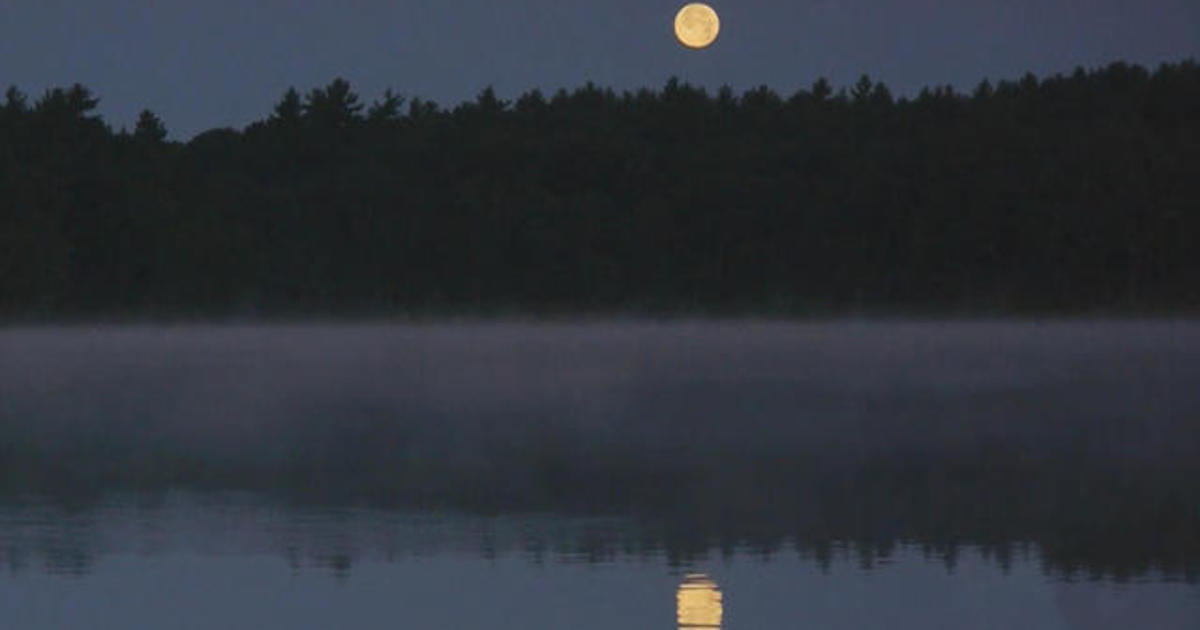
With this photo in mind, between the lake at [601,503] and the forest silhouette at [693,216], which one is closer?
the lake at [601,503]

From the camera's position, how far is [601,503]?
13.0m

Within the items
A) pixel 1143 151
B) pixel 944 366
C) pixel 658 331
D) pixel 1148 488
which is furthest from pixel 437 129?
pixel 1148 488

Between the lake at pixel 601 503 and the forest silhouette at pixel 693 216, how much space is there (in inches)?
1449

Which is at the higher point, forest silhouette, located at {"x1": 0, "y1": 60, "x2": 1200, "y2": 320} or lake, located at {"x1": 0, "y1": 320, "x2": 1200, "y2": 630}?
forest silhouette, located at {"x1": 0, "y1": 60, "x2": 1200, "y2": 320}

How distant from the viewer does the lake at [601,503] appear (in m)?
9.26

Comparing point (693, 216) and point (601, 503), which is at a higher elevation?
point (693, 216)

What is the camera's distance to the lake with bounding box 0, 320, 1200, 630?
9.26 meters

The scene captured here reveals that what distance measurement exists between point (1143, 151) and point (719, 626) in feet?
202

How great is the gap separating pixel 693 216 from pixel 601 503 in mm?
55461

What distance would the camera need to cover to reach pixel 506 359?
37.8m

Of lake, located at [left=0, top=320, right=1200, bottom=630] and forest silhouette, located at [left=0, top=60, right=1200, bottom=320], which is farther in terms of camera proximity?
forest silhouette, located at [left=0, top=60, right=1200, bottom=320]

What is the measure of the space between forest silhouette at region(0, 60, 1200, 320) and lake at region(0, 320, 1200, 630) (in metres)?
36.8

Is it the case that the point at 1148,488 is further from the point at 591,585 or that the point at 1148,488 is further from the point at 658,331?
the point at 658,331

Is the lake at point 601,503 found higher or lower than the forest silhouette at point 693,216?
lower
